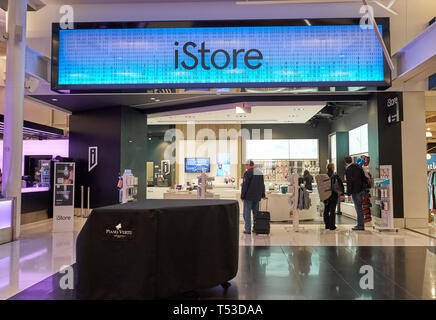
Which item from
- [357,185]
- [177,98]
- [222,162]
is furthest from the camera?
[222,162]

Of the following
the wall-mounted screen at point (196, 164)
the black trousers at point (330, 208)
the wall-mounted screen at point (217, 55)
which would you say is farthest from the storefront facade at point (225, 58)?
the wall-mounted screen at point (196, 164)

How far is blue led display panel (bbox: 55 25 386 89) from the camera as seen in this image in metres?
4.57

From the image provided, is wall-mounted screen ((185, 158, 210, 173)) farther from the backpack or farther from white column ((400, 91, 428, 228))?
white column ((400, 91, 428, 228))

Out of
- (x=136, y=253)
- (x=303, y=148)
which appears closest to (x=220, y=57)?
(x=136, y=253)

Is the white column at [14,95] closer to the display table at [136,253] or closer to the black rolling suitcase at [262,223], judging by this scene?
the display table at [136,253]

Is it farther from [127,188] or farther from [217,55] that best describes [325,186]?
[127,188]

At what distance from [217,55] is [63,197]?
5.40 m

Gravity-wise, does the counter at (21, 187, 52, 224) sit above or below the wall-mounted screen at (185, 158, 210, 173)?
below

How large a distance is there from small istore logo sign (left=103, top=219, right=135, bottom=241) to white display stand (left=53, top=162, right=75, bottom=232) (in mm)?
5361

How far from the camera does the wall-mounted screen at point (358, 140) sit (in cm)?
1005

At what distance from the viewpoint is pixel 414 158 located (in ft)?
25.6

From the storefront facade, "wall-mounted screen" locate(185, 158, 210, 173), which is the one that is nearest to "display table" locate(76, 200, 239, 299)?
the storefront facade

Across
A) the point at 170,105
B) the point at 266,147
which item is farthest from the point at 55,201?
the point at 266,147

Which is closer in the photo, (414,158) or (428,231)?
(428,231)
